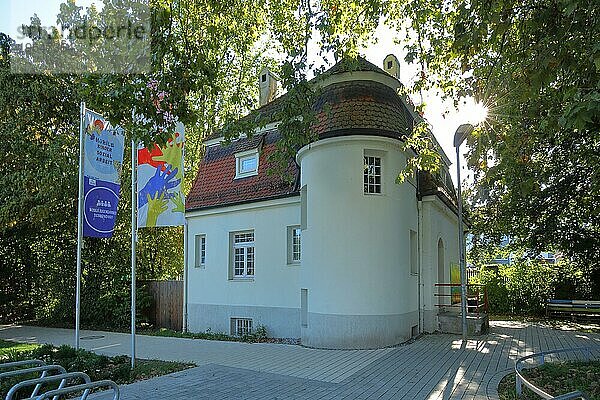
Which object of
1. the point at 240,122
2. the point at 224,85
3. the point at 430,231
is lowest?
A: the point at 430,231

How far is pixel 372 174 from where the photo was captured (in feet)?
45.3

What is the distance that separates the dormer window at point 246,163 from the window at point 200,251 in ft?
9.02

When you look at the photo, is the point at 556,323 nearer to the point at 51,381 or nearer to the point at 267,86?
the point at 267,86

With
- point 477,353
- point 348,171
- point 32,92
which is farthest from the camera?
point 32,92

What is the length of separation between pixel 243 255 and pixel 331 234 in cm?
484

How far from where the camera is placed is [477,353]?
11.8 m

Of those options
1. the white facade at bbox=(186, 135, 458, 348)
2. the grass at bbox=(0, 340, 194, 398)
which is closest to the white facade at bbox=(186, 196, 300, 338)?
the white facade at bbox=(186, 135, 458, 348)

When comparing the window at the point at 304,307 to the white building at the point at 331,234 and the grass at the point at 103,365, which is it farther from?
the grass at the point at 103,365

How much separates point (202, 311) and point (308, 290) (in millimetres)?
5697

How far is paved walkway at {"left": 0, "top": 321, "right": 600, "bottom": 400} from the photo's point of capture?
8.20m

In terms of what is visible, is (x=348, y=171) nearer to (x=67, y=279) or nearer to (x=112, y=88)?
(x=112, y=88)

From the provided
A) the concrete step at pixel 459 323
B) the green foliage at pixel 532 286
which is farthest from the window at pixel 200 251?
the green foliage at pixel 532 286

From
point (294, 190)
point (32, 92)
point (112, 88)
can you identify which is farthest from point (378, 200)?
point (32, 92)

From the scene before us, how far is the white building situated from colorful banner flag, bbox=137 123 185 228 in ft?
8.09
